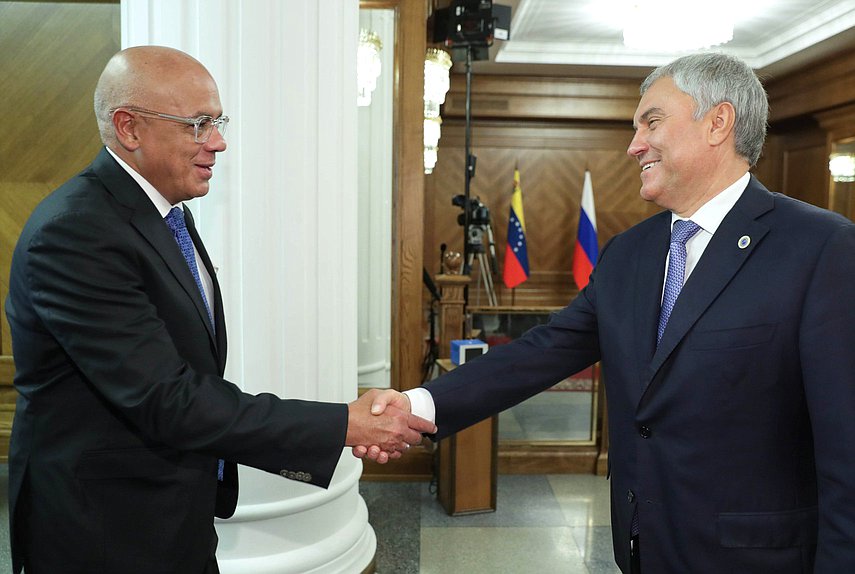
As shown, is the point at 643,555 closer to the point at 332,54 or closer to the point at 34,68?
the point at 332,54

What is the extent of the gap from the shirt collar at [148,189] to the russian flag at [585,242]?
25.4 ft

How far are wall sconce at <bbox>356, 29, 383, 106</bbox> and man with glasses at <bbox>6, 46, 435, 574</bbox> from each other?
2572 millimetres

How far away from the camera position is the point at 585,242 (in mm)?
9070

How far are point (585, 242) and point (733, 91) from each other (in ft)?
25.0

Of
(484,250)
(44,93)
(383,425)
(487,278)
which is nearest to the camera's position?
(383,425)

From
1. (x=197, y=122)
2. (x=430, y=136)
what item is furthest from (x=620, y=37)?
(x=197, y=122)

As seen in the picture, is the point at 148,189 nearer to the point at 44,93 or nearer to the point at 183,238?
the point at 183,238

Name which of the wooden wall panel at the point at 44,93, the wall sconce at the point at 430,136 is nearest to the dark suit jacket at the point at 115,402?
the wooden wall panel at the point at 44,93

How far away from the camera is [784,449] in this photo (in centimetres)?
141

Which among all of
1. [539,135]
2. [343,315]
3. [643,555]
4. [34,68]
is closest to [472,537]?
[343,315]

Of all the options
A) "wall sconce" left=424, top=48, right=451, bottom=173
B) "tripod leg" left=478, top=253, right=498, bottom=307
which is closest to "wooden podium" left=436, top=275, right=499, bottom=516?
"wall sconce" left=424, top=48, right=451, bottom=173

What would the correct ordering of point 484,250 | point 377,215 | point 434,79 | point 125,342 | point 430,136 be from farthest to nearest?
point 484,250 → point 430,136 → point 434,79 → point 377,215 → point 125,342

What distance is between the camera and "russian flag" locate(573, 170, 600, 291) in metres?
9.04

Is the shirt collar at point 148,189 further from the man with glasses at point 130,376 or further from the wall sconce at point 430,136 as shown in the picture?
the wall sconce at point 430,136
